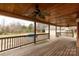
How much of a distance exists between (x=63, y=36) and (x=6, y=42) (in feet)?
Result: 4.56

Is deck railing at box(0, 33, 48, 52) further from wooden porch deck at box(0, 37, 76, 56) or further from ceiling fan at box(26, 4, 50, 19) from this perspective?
ceiling fan at box(26, 4, 50, 19)

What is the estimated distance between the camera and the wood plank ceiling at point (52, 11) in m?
3.70

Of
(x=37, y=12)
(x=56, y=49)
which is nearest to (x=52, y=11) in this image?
(x=37, y=12)

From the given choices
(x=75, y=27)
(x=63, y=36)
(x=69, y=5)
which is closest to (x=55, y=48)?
(x=63, y=36)

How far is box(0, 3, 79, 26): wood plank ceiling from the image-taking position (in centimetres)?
370

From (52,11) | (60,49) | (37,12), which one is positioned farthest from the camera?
(52,11)

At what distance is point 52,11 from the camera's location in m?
4.09

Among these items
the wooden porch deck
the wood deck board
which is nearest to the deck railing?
the wooden porch deck

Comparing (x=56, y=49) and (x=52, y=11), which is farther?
(x=52, y=11)

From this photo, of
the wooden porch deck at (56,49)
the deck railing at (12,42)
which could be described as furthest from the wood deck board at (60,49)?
the deck railing at (12,42)

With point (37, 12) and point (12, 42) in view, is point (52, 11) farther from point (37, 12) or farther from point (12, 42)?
point (12, 42)

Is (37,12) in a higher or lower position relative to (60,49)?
higher

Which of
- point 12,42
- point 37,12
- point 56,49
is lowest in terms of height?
point 56,49

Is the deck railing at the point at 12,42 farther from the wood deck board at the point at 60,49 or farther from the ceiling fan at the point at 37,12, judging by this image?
the ceiling fan at the point at 37,12
